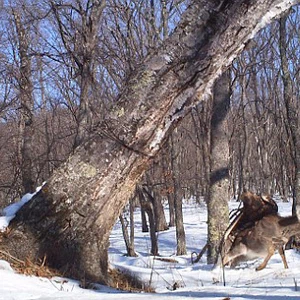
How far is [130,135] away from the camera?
432 cm

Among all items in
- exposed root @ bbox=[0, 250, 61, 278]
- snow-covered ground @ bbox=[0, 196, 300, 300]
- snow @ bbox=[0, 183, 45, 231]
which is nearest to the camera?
snow-covered ground @ bbox=[0, 196, 300, 300]

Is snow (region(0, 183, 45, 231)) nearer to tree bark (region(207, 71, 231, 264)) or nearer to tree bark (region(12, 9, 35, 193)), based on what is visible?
tree bark (region(207, 71, 231, 264))

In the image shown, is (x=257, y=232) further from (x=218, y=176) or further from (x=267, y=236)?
(x=218, y=176)

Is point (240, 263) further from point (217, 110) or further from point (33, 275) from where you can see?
point (217, 110)

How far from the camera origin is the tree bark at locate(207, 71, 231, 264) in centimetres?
762

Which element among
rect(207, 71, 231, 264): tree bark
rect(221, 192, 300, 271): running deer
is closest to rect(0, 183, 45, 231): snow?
rect(221, 192, 300, 271): running deer

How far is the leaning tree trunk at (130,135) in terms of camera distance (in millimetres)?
4246

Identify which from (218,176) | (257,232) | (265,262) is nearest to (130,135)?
(257,232)

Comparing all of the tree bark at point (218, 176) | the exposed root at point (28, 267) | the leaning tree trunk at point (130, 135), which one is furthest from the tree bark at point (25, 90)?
the exposed root at point (28, 267)

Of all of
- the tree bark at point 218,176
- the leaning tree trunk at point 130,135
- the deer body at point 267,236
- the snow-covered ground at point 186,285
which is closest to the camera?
the snow-covered ground at point 186,285

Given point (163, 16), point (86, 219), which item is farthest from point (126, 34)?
point (86, 219)

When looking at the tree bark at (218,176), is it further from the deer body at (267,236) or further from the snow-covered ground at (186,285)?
the deer body at (267,236)

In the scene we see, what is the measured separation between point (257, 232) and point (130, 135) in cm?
186

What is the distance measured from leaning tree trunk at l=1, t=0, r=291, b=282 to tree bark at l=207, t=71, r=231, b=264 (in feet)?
10.8
